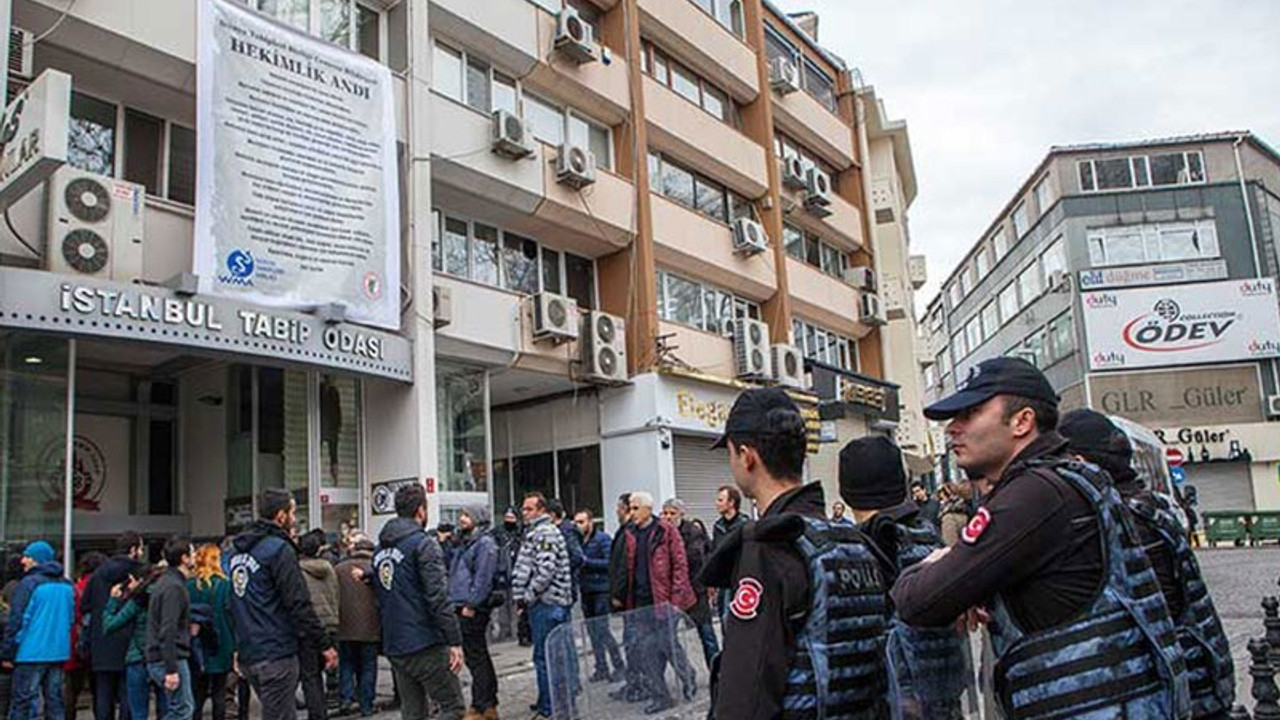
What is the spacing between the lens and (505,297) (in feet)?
55.7

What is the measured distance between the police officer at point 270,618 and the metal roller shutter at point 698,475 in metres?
13.3

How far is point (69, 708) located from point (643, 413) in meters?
11.1

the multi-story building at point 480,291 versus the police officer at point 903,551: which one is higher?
the multi-story building at point 480,291

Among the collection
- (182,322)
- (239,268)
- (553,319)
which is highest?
(553,319)

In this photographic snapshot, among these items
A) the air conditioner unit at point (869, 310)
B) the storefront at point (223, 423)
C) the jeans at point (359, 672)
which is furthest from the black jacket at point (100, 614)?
the air conditioner unit at point (869, 310)

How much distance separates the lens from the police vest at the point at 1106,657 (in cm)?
242

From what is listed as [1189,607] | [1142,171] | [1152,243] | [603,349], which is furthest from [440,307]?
[1142,171]

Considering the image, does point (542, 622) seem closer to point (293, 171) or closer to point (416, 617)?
point (416, 617)

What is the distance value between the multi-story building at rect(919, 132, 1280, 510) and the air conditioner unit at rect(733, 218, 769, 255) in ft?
52.8

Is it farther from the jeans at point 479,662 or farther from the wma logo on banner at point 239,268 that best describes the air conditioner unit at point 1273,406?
the wma logo on banner at point 239,268

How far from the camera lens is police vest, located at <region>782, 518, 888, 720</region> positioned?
2.73 meters

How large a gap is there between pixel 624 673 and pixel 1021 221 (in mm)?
48943

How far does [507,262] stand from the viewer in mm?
18078

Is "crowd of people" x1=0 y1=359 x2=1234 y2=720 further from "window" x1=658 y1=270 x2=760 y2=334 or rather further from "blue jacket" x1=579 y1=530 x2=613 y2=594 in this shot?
"window" x1=658 y1=270 x2=760 y2=334
